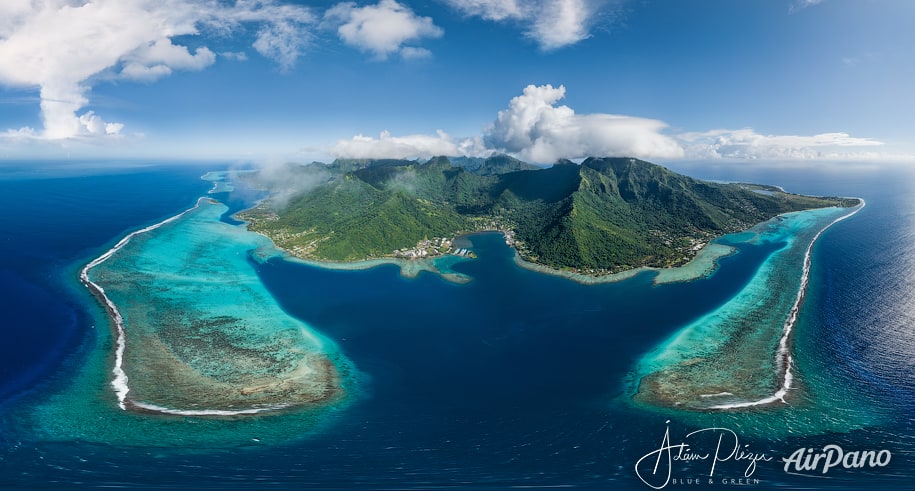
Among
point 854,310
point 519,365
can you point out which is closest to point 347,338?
point 519,365

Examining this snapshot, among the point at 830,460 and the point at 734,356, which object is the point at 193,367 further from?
the point at 734,356

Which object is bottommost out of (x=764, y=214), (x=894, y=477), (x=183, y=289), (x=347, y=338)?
(x=894, y=477)

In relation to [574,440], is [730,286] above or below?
above

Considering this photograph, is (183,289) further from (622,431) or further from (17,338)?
(622,431)

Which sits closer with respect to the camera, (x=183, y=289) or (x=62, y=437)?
(x=62, y=437)

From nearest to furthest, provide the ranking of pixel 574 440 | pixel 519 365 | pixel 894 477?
pixel 894 477, pixel 574 440, pixel 519 365

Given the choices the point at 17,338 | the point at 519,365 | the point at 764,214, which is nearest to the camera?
the point at 519,365

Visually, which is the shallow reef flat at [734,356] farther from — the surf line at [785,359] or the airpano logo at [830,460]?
the airpano logo at [830,460]
